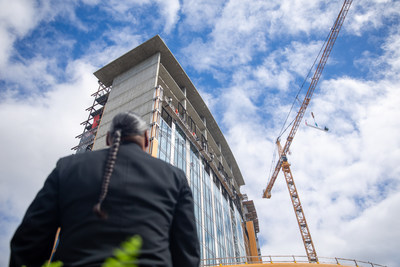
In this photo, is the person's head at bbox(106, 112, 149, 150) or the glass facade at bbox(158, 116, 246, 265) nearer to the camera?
the person's head at bbox(106, 112, 149, 150)

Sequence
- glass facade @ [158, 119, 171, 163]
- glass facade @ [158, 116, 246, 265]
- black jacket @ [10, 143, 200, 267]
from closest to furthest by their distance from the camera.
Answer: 1. black jacket @ [10, 143, 200, 267]
2. glass facade @ [158, 119, 171, 163]
3. glass facade @ [158, 116, 246, 265]

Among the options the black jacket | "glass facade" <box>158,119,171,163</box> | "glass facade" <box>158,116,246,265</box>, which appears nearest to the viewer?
the black jacket

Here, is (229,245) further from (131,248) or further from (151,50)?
(131,248)

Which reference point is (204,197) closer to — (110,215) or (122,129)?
(122,129)

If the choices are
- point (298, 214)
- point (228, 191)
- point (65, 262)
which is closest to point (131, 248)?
point (65, 262)

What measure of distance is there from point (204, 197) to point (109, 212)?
90.5 feet

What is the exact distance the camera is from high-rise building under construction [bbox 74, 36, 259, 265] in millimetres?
23812

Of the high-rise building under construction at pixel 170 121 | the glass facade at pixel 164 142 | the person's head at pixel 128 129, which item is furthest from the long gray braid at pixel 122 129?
the glass facade at pixel 164 142

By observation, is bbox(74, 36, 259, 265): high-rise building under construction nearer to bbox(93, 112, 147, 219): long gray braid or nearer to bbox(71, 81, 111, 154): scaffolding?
bbox(71, 81, 111, 154): scaffolding

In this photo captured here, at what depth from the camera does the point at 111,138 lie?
1.99 m

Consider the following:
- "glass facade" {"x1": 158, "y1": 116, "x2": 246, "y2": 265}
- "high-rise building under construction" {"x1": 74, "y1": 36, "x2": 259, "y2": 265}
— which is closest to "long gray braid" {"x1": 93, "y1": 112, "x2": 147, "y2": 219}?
"high-rise building under construction" {"x1": 74, "y1": 36, "x2": 259, "y2": 265}

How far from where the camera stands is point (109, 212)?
1487 mm

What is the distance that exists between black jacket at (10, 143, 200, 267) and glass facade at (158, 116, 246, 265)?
19.2m

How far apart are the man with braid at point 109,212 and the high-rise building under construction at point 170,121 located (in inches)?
713
